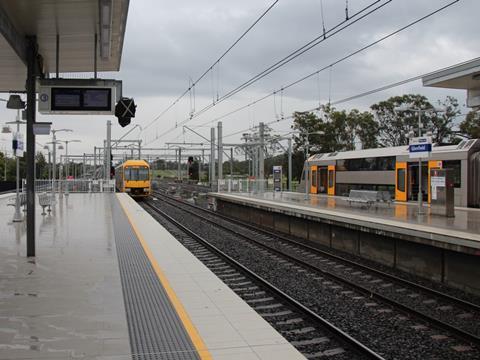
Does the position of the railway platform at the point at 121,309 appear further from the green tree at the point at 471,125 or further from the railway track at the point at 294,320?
the green tree at the point at 471,125

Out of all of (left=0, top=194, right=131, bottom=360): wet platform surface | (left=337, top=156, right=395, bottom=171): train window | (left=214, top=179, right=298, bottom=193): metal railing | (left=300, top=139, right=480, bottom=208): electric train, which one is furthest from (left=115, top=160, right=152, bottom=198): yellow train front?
(left=0, top=194, right=131, bottom=360): wet platform surface

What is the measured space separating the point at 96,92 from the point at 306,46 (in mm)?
6486

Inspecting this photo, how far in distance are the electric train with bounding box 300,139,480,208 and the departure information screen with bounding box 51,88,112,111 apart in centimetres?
1573

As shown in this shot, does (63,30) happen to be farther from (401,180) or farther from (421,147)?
(401,180)

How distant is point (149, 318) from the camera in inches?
235

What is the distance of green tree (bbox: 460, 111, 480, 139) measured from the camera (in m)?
42.6

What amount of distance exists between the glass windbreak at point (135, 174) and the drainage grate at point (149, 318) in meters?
32.6

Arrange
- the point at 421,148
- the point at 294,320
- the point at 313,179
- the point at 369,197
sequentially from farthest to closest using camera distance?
the point at 313,179 < the point at 369,197 < the point at 421,148 < the point at 294,320

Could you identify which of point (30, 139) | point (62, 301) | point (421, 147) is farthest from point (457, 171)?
point (62, 301)

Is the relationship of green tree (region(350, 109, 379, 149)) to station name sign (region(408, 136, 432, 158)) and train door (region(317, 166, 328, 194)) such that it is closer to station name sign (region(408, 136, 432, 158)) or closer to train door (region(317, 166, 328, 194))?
train door (region(317, 166, 328, 194))

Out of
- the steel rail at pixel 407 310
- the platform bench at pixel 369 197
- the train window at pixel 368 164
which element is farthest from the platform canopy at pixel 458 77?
the train window at pixel 368 164

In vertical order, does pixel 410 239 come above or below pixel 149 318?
above

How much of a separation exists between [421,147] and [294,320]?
10.8 meters

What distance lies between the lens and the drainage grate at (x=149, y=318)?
4.90 metres
